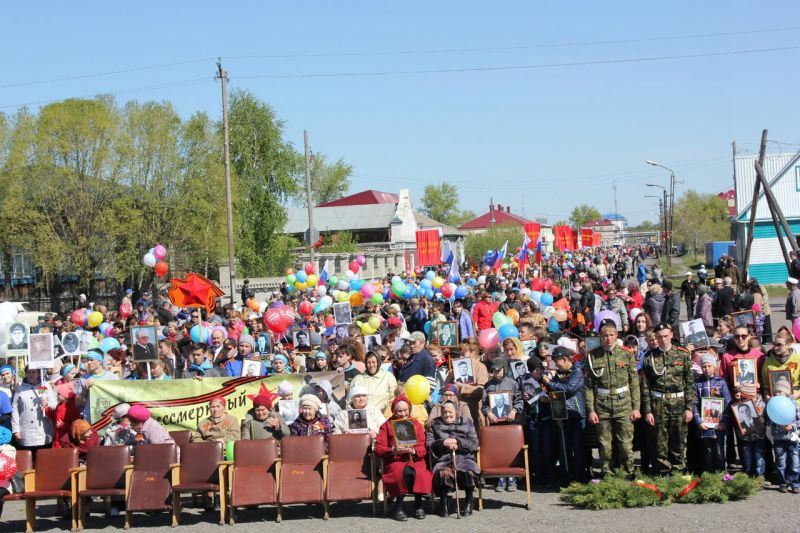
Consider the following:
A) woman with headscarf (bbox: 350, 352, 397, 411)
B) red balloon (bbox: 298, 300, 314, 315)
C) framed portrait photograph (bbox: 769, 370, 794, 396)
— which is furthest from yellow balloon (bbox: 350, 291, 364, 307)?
framed portrait photograph (bbox: 769, 370, 794, 396)

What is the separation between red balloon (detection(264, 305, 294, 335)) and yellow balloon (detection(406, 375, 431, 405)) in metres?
7.41

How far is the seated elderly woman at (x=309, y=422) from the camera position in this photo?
1065cm

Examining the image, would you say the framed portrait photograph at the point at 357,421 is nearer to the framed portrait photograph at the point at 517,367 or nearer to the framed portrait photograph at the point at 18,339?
the framed portrait photograph at the point at 517,367

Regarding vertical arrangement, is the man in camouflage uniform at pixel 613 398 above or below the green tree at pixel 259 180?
below

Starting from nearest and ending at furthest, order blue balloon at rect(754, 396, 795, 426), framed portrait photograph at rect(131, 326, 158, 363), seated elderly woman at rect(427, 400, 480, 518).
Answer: blue balloon at rect(754, 396, 795, 426)
seated elderly woman at rect(427, 400, 480, 518)
framed portrait photograph at rect(131, 326, 158, 363)

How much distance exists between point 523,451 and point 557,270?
3648 cm

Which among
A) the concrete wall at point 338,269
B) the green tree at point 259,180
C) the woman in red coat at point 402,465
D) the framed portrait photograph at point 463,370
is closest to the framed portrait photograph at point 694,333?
the framed portrait photograph at point 463,370

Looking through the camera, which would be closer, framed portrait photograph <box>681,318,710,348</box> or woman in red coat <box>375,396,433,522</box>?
woman in red coat <box>375,396,433,522</box>

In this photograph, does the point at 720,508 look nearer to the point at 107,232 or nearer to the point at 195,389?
the point at 195,389

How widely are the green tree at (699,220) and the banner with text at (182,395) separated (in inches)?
3070

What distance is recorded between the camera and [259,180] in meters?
55.8

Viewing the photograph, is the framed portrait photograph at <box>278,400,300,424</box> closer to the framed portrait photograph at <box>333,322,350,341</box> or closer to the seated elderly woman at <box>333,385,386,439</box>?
the seated elderly woman at <box>333,385,386,439</box>

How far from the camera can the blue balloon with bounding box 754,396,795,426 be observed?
9.81 metres

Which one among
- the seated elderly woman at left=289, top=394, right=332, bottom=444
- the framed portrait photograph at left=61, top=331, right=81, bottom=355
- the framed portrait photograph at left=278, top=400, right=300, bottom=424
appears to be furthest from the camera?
the framed portrait photograph at left=61, top=331, right=81, bottom=355
